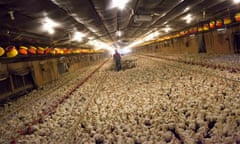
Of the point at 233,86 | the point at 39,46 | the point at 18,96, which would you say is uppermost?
the point at 39,46

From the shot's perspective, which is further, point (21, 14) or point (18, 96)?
point (18, 96)

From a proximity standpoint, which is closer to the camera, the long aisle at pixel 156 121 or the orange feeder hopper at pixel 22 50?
the long aisle at pixel 156 121

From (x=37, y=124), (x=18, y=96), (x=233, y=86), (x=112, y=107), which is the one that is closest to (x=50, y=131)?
(x=37, y=124)

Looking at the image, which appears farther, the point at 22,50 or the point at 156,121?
the point at 22,50

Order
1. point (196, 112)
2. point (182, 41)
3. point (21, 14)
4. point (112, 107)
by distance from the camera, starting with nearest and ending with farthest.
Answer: point (196, 112), point (112, 107), point (21, 14), point (182, 41)

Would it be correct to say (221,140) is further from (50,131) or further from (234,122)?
(50,131)

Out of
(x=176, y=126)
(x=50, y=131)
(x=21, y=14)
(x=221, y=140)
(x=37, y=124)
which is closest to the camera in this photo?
(x=221, y=140)

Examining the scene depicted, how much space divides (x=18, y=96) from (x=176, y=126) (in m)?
8.63

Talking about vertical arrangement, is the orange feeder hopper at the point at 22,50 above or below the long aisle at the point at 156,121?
above

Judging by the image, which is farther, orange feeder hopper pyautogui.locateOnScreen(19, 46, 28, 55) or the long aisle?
orange feeder hopper pyautogui.locateOnScreen(19, 46, 28, 55)

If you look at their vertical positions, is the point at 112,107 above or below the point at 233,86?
below

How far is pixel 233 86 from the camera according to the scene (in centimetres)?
520

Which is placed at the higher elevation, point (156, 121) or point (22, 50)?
point (22, 50)

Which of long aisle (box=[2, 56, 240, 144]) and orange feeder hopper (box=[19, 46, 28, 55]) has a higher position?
orange feeder hopper (box=[19, 46, 28, 55])
